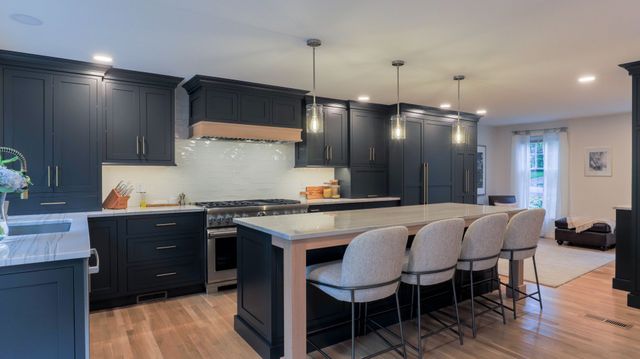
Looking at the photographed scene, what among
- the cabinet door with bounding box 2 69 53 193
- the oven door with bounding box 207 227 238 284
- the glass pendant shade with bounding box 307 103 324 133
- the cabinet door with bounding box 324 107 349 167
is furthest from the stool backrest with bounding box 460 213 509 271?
the cabinet door with bounding box 2 69 53 193

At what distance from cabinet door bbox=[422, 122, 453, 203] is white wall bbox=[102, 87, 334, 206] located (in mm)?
2219

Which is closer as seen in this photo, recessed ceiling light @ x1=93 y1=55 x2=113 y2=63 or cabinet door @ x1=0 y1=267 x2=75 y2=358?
cabinet door @ x1=0 y1=267 x2=75 y2=358

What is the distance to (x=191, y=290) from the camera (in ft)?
13.7

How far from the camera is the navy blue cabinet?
3.48 meters

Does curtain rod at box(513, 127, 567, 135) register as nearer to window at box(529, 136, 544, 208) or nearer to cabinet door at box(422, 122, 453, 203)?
window at box(529, 136, 544, 208)

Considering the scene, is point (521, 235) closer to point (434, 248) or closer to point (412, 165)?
point (434, 248)

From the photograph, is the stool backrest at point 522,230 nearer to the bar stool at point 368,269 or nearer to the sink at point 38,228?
the bar stool at point 368,269

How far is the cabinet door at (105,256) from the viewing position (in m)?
3.63

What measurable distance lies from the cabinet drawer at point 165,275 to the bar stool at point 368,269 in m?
2.21

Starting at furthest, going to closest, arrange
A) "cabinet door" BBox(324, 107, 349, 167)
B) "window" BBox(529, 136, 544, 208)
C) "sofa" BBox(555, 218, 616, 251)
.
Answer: "window" BBox(529, 136, 544, 208) < "sofa" BBox(555, 218, 616, 251) < "cabinet door" BBox(324, 107, 349, 167)

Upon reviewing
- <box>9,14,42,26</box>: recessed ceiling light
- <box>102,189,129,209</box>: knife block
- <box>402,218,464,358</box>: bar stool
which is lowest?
<box>402,218,464,358</box>: bar stool

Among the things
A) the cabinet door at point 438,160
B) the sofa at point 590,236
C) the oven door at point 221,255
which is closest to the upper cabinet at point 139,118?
the oven door at point 221,255

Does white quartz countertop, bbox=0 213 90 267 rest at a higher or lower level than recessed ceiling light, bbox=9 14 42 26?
lower

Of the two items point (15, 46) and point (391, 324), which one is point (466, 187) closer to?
point (391, 324)
